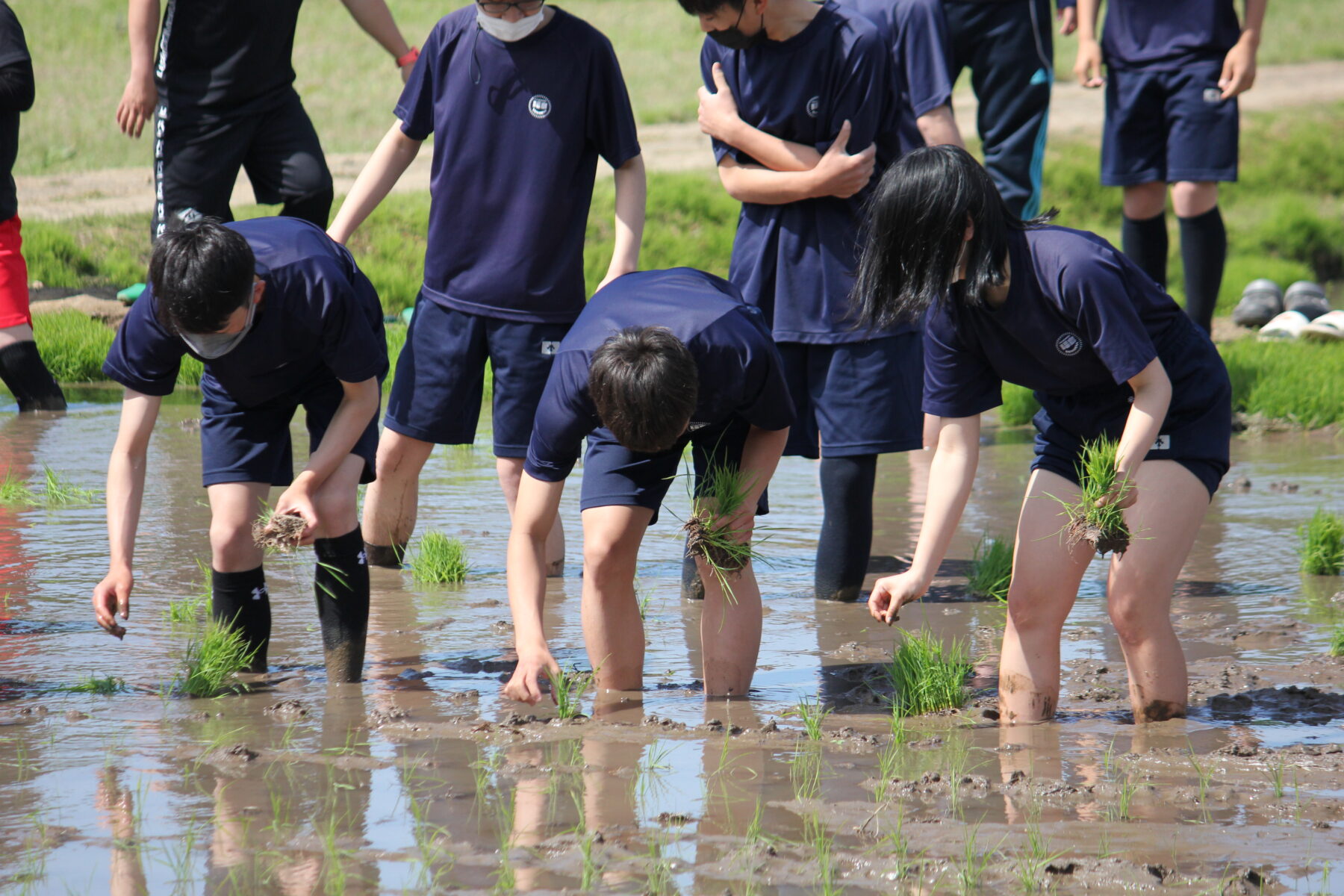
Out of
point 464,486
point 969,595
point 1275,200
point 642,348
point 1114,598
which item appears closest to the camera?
point 642,348

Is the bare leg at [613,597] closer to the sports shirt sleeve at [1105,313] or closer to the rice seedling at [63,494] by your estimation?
the sports shirt sleeve at [1105,313]

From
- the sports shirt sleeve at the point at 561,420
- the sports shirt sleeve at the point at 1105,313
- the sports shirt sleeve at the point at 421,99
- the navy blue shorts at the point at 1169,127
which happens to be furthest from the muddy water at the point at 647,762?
the navy blue shorts at the point at 1169,127

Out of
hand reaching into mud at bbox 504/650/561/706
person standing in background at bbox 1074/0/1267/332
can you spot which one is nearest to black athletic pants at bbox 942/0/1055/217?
person standing in background at bbox 1074/0/1267/332

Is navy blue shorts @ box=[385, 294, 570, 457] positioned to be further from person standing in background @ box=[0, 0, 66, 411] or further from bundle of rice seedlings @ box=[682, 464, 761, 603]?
person standing in background @ box=[0, 0, 66, 411]

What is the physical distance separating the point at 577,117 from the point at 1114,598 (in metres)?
2.10

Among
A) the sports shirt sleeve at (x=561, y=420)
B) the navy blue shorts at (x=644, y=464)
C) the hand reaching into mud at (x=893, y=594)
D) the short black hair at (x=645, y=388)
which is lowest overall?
the hand reaching into mud at (x=893, y=594)

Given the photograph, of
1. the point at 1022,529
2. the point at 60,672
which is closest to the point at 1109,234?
the point at 1022,529

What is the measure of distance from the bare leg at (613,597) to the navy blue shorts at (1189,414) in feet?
3.50

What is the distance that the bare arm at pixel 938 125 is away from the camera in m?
5.28

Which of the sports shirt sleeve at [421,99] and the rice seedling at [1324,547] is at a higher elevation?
the sports shirt sleeve at [421,99]

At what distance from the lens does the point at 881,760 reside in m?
3.18

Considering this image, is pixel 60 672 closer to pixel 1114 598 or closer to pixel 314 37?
pixel 1114 598

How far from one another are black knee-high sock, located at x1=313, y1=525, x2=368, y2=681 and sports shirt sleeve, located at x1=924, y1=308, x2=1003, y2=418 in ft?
4.94

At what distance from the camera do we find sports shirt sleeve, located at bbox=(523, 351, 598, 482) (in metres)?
3.41
